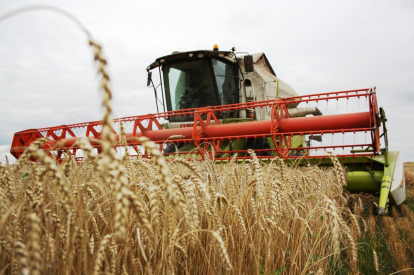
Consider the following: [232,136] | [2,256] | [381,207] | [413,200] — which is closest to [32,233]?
[2,256]

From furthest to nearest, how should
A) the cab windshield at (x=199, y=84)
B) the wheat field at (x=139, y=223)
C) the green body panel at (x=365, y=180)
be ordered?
the cab windshield at (x=199, y=84)
the green body panel at (x=365, y=180)
the wheat field at (x=139, y=223)

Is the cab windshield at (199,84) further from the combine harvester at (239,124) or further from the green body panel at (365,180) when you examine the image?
the green body panel at (365,180)

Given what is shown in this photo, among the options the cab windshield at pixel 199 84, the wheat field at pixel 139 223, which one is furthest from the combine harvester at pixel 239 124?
the wheat field at pixel 139 223

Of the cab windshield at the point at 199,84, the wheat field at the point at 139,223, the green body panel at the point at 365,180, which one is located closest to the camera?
the wheat field at the point at 139,223

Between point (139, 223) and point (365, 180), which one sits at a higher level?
point (139, 223)

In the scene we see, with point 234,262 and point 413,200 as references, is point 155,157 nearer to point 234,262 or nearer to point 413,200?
point 234,262

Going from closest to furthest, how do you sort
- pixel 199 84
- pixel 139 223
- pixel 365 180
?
pixel 139 223 < pixel 365 180 < pixel 199 84

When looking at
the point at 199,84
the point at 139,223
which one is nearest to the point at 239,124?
the point at 199,84

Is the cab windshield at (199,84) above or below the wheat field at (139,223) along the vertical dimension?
above

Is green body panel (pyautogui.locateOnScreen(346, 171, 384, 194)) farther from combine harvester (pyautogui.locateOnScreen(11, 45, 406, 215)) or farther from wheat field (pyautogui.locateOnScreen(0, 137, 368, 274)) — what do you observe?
wheat field (pyautogui.locateOnScreen(0, 137, 368, 274))

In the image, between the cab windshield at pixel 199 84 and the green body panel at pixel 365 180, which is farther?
the cab windshield at pixel 199 84

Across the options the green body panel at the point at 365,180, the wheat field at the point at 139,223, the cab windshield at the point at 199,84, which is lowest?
the green body panel at the point at 365,180

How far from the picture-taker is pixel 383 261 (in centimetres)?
237

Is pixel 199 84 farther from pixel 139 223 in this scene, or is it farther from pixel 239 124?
pixel 139 223
